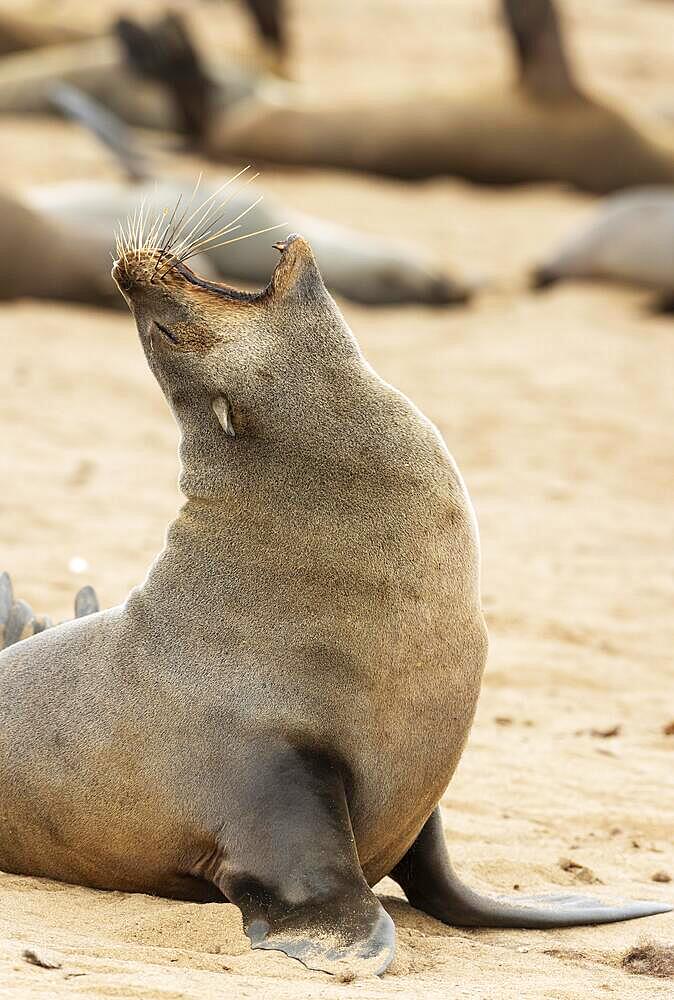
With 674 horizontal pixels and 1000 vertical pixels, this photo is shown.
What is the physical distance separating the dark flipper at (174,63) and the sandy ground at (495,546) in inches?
42.7

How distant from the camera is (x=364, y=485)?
333 centimetres

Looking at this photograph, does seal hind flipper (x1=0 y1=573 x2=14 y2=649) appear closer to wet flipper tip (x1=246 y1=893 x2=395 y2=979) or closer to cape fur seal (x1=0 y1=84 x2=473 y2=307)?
wet flipper tip (x1=246 y1=893 x2=395 y2=979)

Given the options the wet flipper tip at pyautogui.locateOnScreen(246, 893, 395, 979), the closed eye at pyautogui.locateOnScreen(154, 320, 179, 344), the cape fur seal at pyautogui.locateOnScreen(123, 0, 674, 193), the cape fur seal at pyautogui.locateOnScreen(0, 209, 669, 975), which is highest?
the cape fur seal at pyautogui.locateOnScreen(123, 0, 674, 193)

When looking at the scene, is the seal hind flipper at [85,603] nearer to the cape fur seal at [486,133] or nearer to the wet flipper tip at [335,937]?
the wet flipper tip at [335,937]

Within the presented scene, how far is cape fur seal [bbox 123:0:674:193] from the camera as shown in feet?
50.6

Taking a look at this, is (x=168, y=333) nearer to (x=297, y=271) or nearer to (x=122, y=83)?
(x=297, y=271)

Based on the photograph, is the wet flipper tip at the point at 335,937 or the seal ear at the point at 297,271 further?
the seal ear at the point at 297,271

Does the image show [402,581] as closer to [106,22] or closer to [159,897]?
[159,897]

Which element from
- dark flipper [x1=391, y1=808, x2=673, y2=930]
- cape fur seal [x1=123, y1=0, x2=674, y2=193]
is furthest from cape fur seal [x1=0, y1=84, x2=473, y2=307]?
dark flipper [x1=391, y1=808, x2=673, y2=930]

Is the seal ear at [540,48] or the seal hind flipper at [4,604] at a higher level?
the seal ear at [540,48]

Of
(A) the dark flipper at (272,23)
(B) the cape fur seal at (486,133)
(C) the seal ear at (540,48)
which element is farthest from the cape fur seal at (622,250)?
(A) the dark flipper at (272,23)

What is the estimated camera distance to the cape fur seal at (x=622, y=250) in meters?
11.8

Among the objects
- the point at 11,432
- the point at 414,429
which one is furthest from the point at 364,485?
the point at 11,432

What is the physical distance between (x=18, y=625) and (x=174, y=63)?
12.4 m
